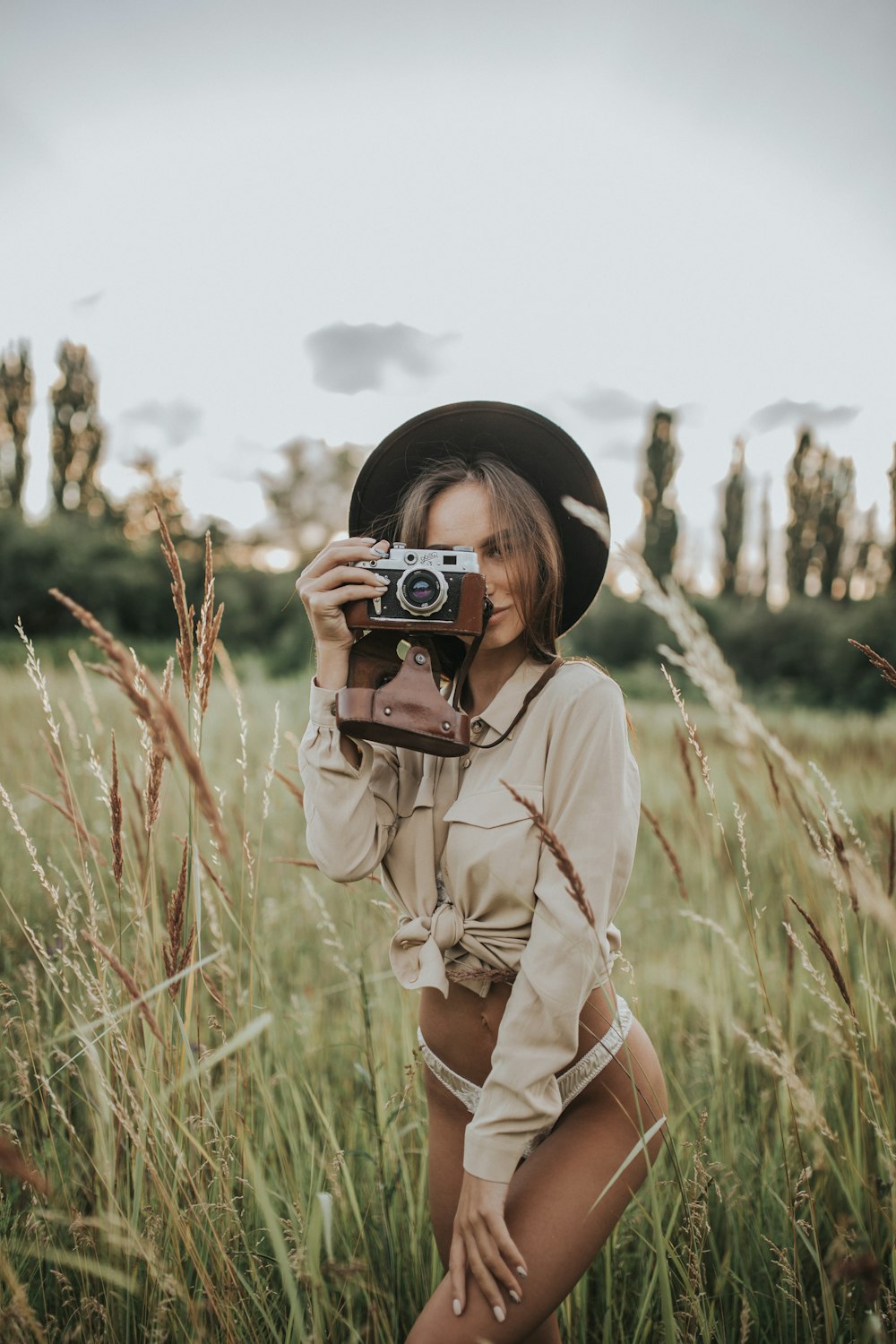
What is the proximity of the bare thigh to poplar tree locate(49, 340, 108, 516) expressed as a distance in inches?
1268

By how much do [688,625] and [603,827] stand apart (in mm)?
391

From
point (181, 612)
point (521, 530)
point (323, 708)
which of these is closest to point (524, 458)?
point (521, 530)

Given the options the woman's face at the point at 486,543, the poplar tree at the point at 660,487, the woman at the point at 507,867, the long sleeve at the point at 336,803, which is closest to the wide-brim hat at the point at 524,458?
the woman at the point at 507,867

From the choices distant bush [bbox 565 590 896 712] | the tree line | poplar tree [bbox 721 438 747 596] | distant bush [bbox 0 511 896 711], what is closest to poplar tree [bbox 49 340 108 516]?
the tree line

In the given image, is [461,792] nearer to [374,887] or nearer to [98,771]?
[98,771]

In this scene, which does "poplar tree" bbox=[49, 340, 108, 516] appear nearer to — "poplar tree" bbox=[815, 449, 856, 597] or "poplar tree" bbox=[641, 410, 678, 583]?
"poplar tree" bbox=[641, 410, 678, 583]

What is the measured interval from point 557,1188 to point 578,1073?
0.18m

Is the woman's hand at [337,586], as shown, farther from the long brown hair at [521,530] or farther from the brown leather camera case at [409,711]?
the long brown hair at [521,530]

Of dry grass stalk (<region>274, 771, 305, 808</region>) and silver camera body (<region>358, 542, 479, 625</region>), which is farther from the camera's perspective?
dry grass stalk (<region>274, 771, 305, 808</region>)

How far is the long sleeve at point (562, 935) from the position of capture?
3.92ft

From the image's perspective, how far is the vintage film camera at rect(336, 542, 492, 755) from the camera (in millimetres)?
1392

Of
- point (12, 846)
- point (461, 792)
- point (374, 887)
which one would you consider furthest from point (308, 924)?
point (461, 792)

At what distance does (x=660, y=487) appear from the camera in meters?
31.1

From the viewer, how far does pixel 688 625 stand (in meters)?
1.11
